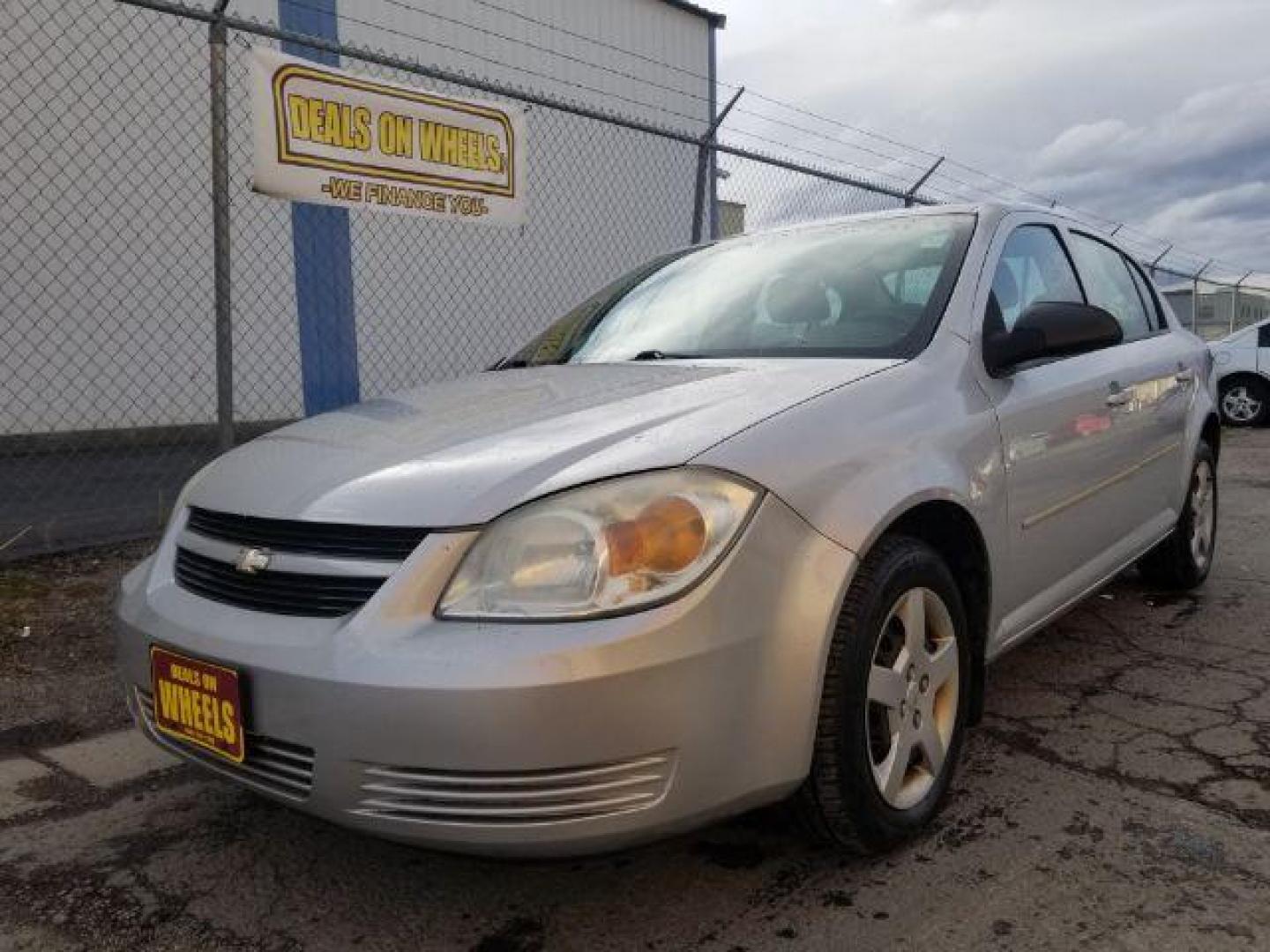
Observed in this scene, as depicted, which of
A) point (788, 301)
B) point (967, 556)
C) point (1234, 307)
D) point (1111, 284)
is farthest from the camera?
point (1234, 307)

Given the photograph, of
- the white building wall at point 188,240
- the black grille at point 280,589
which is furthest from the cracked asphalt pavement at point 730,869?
the white building wall at point 188,240

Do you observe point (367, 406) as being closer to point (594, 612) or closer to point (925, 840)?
point (594, 612)

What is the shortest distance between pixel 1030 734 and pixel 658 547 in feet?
5.42

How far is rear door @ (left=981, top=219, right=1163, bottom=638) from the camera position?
2.65m

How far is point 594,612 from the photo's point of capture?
5.63 ft

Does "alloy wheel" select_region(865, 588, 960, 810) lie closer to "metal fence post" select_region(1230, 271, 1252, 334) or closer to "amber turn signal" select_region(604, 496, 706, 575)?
"amber turn signal" select_region(604, 496, 706, 575)

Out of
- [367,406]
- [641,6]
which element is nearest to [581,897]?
[367,406]

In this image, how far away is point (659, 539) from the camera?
178 centimetres

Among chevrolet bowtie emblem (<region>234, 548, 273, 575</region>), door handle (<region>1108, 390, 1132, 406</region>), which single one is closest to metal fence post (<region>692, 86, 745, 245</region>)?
door handle (<region>1108, 390, 1132, 406</region>)

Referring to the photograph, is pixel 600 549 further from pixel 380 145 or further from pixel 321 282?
pixel 321 282

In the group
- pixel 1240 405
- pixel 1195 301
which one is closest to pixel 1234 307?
pixel 1195 301

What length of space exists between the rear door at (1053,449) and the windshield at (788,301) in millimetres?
202

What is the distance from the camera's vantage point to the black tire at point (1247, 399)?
12.0 meters

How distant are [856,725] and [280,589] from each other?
1.13 m
